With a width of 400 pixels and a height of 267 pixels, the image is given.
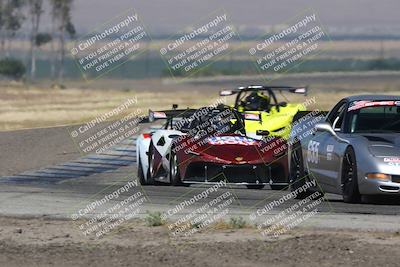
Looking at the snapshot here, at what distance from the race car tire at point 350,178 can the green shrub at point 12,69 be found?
10464cm

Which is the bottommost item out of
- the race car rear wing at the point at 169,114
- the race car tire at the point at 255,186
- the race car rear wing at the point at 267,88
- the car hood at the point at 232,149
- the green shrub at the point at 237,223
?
the race car rear wing at the point at 267,88


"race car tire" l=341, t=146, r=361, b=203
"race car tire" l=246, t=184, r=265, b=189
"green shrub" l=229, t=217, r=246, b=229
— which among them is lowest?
"race car tire" l=246, t=184, r=265, b=189

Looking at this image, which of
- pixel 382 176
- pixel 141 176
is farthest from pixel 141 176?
pixel 382 176

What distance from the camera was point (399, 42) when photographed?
12075 centimetres

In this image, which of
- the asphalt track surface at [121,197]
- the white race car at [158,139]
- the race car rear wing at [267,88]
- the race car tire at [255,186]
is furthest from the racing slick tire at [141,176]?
the race car rear wing at [267,88]

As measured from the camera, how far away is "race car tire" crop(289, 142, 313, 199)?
17.1 meters

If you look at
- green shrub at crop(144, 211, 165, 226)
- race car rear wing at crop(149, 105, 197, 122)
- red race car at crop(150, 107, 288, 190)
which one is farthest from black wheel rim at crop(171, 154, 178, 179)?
green shrub at crop(144, 211, 165, 226)

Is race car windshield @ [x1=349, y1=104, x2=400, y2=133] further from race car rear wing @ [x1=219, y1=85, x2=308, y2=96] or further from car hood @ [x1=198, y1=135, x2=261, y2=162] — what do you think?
race car rear wing @ [x1=219, y1=85, x2=308, y2=96]

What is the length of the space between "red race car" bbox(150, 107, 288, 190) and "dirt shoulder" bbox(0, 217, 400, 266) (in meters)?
6.27

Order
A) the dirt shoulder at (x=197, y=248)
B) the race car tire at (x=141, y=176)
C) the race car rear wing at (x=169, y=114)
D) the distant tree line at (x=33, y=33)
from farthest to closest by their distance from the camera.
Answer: the distant tree line at (x=33, y=33) → the race car rear wing at (x=169, y=114) → the race car tire at (x=141, y=176) → the dirt shoulder at (x=197, y=248)

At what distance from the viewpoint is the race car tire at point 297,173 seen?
17.1 metres

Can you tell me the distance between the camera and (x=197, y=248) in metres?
11.1

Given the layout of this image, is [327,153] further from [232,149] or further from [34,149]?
[34,149]

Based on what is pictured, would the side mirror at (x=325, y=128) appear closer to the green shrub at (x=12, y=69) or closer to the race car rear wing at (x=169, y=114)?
the race car rear wing at (x=169, y=114)
